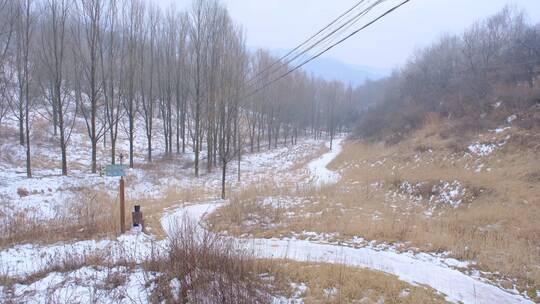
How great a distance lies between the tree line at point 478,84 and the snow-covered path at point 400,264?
19.2 meters

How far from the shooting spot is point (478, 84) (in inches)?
1128

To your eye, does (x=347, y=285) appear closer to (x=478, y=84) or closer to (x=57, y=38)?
(x=57, y=38)

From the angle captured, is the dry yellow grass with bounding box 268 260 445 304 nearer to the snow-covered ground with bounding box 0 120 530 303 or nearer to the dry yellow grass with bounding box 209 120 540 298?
the snow-covered ground with bounding box 0 120 530 303

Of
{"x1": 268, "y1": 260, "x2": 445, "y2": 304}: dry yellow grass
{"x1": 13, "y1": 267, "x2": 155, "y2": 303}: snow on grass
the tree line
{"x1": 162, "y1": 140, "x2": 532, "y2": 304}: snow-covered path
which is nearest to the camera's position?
{"x1": 13, "y1": 267, "x2": 155, "y2": 303}: snow on grass

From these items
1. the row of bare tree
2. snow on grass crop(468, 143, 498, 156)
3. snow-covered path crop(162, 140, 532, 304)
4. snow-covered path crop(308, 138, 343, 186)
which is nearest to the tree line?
snow on grass crop(468, 143, 498, 156)

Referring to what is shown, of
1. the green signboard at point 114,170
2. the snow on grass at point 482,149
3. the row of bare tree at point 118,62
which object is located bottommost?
the green signboard at point 114,170

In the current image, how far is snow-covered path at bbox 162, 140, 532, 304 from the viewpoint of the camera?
566 centimetres

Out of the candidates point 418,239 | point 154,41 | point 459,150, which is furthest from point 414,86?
point 418,239

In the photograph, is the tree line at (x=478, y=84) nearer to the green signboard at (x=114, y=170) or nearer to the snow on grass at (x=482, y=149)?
the snow on grass at (x=482, y=149)

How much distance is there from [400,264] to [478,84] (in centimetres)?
2796

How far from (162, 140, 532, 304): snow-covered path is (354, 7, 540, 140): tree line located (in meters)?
19.2

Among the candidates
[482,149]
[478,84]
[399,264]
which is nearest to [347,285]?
[399,264]

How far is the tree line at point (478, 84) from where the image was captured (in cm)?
2400

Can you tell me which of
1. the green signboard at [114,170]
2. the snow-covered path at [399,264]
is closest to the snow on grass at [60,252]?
the snow-covered path at [399,264]
